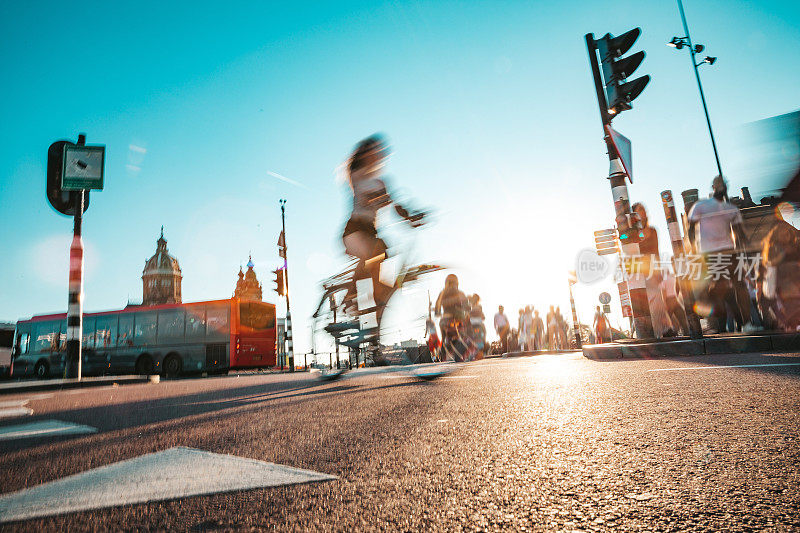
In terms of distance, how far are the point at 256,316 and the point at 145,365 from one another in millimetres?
4491

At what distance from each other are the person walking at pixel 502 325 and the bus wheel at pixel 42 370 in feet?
62.1

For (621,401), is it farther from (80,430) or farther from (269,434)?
(80,430)

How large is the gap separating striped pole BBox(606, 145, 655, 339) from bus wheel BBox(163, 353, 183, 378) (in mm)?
15720

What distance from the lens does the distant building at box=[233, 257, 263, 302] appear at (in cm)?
9988

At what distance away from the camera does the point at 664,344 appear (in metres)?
6.18

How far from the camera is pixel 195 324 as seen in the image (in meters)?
17.1

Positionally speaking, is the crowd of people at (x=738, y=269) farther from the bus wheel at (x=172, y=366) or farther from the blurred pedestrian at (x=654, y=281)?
the bus wheel at (x=172, y=366)

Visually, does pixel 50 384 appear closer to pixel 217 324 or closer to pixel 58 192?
pixel 58 192

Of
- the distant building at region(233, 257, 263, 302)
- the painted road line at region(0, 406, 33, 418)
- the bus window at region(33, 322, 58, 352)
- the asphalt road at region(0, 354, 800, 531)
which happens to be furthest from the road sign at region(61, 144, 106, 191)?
the distant building at region(233, 257, 263, 302)

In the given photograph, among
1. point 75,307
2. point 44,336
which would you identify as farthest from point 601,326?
point 44,336

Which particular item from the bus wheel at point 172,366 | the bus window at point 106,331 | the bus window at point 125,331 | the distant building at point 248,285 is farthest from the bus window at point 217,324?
the distant building at point 248,285

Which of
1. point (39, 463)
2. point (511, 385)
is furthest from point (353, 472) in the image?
point (511, 385)

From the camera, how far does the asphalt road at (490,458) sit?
36.0 inches

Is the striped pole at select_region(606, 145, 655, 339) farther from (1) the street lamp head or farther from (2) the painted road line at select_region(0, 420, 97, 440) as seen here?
(1) the street lamp head
